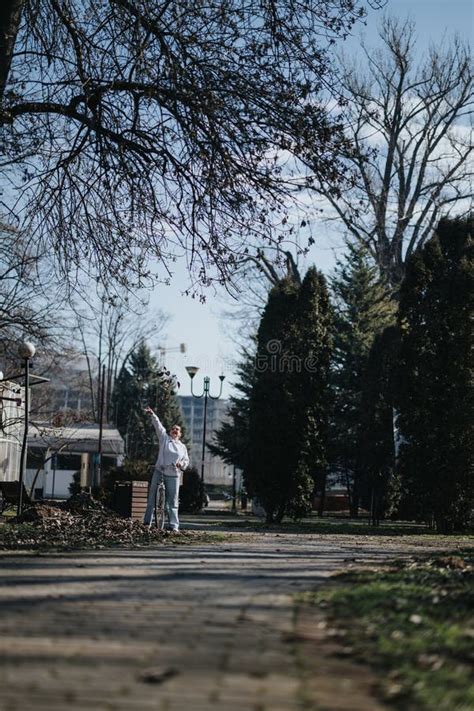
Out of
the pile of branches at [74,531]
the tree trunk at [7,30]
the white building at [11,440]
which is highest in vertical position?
the tree trunk at [7,30]

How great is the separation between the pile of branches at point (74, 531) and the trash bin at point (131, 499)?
218 centimetres

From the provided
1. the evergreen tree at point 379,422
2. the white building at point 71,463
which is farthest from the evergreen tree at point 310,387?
the white building at point 71,463

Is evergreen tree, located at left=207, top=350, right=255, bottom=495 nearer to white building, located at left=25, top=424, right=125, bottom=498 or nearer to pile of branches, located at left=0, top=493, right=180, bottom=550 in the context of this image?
white building, located at left=25, top=424, right=125, bottom=498

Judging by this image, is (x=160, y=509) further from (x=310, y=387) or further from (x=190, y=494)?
(x=190, y=494)

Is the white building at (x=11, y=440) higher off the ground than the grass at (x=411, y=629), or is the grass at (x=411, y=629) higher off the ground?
the white building at (x=11, y=440)

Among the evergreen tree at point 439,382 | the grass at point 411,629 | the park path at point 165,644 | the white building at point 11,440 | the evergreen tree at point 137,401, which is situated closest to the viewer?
the park path at point 165,644

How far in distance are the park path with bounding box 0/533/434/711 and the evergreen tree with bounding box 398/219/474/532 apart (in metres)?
15.7

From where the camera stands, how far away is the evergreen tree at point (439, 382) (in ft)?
80.3

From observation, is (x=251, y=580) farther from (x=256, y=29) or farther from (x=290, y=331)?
(x=290, y=331)

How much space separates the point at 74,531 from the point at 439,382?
12072mm

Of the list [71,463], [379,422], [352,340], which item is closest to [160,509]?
[379,422]

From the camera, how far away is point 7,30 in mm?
13695

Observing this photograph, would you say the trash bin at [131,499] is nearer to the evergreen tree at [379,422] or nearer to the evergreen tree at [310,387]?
the evergreen tree at [310,387]

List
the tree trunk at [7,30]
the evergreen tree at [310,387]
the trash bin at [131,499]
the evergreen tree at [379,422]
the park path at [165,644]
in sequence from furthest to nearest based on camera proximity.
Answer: the evergreen tree at [379,422], the evergreen tree at [310,387], the trash bin at [131,499], the tree trunk at [7,30], the park path at [165,644]
